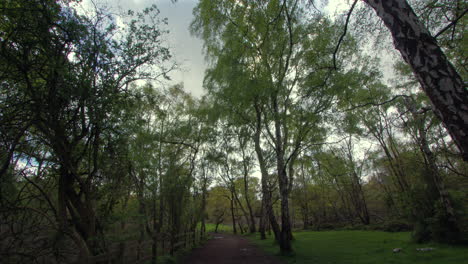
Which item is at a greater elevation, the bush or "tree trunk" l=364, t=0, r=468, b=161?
"tree trunk" l=364, t=0, r=468, b=161

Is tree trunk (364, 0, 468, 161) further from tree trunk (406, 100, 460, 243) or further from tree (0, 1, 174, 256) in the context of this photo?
tree trunk (406, 100, 460, 243)

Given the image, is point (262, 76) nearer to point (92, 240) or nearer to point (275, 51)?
point (275, 51)

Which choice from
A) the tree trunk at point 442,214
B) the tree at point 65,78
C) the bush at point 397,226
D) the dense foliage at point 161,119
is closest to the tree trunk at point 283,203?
the dense foliage at point 161,119

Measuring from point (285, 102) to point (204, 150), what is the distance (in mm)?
7868

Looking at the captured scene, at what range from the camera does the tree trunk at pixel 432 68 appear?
73.4 inches

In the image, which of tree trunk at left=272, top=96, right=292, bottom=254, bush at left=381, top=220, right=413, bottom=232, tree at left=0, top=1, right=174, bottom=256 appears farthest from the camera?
bush at left=381, top=220, right=413, bottom=232

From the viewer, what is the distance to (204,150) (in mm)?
15641

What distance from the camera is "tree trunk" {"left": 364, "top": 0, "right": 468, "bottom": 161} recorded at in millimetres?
1863

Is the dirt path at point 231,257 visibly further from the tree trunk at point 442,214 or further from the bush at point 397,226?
the bush at point 397,226

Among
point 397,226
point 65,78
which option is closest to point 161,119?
point 65,78

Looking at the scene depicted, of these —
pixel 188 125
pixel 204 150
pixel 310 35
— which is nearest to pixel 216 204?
pixel 204 150

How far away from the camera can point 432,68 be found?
6.63ft

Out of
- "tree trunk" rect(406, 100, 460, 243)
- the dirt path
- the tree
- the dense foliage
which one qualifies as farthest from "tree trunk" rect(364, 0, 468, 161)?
the dirt path

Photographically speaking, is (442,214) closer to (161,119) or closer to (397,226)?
(397,226)
